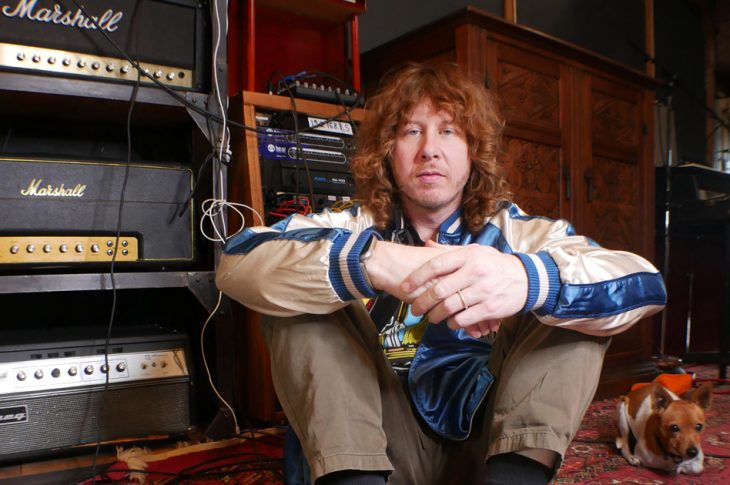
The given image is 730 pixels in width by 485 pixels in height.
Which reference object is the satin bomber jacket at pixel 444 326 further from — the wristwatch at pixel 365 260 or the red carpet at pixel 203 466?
the red carpet at pixel 203 466

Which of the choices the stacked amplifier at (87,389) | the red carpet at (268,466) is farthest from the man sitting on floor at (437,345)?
the stacked amplifier at (87,389)

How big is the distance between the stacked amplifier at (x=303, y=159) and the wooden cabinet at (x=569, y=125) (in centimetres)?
52

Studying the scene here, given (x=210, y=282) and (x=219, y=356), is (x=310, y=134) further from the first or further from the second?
(x=219, y=356)

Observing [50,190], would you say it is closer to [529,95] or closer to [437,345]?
[437,345]

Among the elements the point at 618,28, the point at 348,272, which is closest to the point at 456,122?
the point at 348,272

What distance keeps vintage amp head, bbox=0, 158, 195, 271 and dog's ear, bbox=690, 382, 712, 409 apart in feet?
4.22

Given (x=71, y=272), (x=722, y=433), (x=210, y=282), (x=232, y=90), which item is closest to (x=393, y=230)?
(x=210, y=282)

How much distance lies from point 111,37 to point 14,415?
0.89 m

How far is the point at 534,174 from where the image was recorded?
2191 millimetres

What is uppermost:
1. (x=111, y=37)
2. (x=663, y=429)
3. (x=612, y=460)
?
(x=111, y=37)

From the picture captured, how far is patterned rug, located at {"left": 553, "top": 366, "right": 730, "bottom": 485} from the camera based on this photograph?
136 cm

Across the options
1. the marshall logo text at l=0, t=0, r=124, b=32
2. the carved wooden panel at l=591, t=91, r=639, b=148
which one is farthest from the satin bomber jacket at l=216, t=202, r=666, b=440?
the carved wooden panel at l=591, t=91, r=639, b=148

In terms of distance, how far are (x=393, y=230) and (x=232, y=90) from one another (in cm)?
106

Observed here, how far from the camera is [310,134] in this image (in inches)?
69.7
